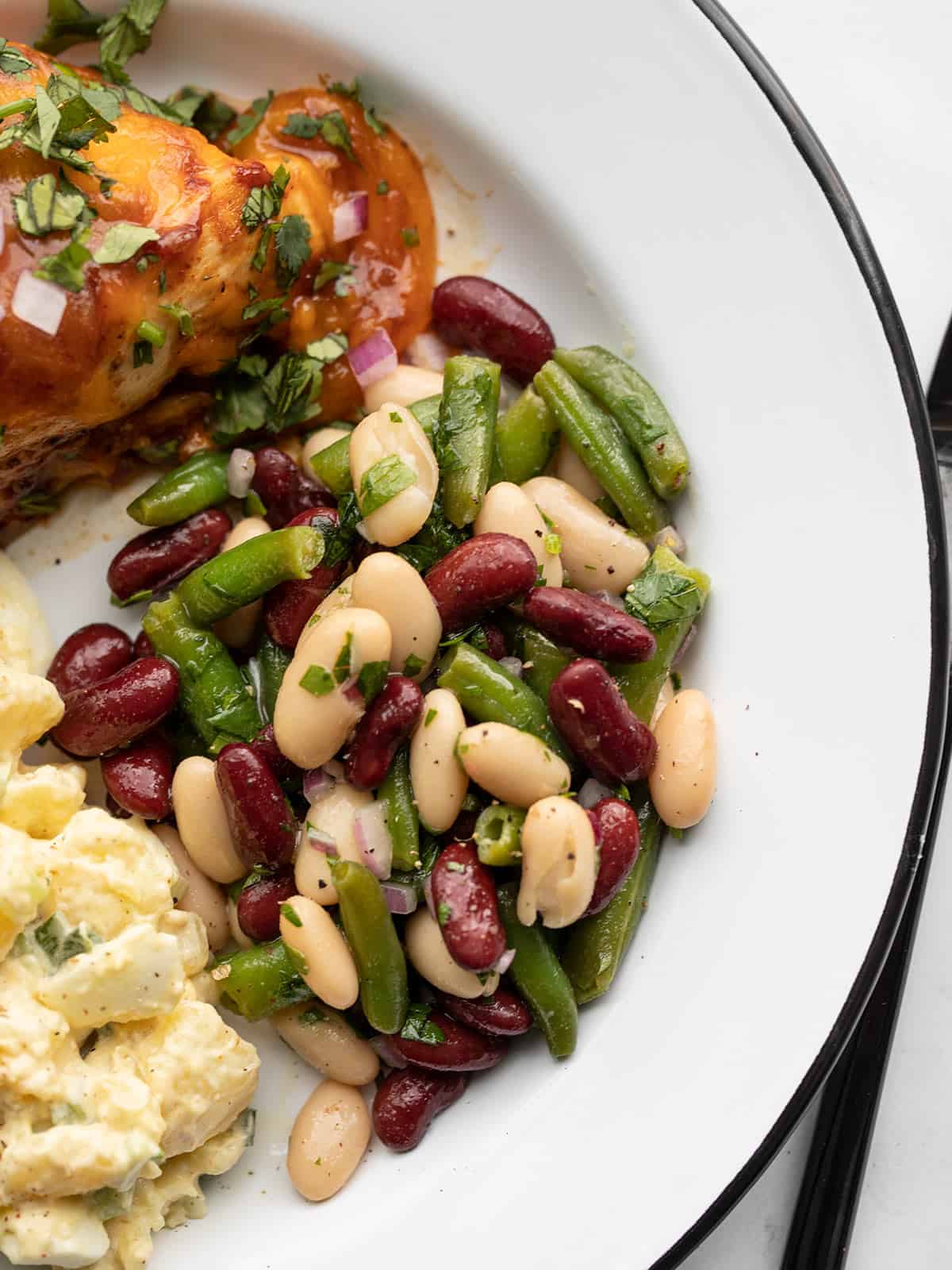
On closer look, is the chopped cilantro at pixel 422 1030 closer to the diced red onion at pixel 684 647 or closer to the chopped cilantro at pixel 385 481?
the diced red onion at pixel 684 647

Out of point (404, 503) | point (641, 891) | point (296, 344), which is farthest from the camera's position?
point (296, 344)

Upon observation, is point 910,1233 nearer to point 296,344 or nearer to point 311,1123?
point 311,1123

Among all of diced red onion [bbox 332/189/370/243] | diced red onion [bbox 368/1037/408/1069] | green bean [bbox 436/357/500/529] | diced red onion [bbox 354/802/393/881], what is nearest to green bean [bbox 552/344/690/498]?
green bean [bbox 436/357/500/529]

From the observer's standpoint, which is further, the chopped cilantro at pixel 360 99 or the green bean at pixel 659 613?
the chopped cilantro at pixel 360 99

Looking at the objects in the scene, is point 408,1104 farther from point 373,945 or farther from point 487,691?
point 487,691

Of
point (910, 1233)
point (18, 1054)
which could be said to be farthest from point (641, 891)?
point (18, 1054)

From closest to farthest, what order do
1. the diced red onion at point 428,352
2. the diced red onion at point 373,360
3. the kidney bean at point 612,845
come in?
the kidney bean at point 612,845 → the diced red onion at point 373,360 → the diced red onion at point 428,352

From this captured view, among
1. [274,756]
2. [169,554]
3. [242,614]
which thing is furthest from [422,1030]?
[169,554]

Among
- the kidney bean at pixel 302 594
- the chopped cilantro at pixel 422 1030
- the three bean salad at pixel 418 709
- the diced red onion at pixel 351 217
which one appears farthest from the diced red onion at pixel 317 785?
the diced red onion at pixel 351 217
